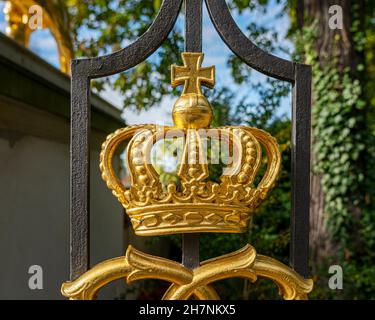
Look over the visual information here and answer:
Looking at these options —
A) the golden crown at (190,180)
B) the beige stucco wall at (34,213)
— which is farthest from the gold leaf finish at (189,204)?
the beige stucco wall at (34,213)

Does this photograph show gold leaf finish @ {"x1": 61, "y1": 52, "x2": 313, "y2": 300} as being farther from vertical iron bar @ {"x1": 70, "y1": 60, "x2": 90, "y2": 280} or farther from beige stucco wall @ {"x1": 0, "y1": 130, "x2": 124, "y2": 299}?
beige stucco wall @ {"x1": 0, "y1": 130, "x2": 124, "y2": 299}

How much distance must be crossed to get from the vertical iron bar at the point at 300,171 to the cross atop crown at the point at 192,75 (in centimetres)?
24

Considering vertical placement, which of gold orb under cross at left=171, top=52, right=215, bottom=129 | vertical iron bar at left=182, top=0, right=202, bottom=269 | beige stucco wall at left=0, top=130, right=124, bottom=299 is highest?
vertical iron bar at left=182, top=0, right=202, bottom=269

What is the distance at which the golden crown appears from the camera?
3.95 feet

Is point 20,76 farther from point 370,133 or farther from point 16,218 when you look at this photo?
point 370,133

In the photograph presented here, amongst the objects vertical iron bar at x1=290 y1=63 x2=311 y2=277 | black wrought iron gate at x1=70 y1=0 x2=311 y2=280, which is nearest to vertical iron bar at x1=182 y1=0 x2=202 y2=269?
black wrought iron gate at x1=70 y1=0 x2=311 y2=280

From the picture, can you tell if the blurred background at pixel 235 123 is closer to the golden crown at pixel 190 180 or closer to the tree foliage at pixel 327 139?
the tree foliage at pixel 327 139

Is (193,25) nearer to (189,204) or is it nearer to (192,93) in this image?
(192,93)

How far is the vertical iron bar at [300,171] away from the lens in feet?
4.13

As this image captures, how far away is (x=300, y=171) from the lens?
1265mm

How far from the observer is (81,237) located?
1.23 m

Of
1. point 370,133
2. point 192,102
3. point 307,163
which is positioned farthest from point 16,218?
point 370,133

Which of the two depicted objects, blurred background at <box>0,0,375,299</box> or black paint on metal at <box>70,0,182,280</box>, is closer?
black paint on metal at <box>70,0,182,280</box>

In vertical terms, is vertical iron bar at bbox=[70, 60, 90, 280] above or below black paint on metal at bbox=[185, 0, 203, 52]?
below
